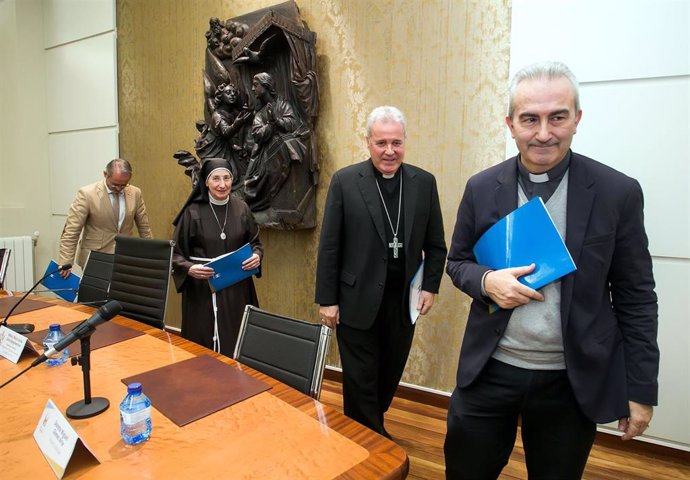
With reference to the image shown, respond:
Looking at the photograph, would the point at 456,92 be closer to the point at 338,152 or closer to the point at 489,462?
the point at 338,152

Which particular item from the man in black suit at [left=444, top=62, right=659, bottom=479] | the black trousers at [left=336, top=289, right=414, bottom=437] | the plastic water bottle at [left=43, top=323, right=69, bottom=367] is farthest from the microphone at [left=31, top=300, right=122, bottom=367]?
the black trousers at [left=336, top=289, right=414, bottom=437]

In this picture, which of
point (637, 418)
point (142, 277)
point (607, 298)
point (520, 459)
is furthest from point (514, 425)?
point (142, 277)

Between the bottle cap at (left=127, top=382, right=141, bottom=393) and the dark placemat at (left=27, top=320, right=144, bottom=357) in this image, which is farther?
the dark placemat at (left=27, top=320, right=144, bottom=357)

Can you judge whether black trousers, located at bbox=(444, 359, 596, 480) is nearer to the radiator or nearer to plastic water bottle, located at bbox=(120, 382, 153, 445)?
plastic water bottle, located at bbox=(120, 382, 153, 445)

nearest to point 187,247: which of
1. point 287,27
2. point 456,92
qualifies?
point 287,27

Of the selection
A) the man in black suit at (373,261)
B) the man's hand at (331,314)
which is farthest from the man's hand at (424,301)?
the man's hand at (331,314)

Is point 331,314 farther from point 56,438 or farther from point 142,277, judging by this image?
point 56,438

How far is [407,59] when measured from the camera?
2.86 metres

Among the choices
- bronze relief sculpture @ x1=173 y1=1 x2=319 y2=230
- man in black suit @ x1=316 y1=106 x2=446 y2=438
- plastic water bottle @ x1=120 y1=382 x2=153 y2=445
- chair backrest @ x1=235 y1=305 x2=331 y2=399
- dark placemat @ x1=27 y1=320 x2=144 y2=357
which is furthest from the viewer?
bronze relief sculpture @ x1=173 y1=1 x2=319 y2=230

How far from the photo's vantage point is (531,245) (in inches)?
46.2

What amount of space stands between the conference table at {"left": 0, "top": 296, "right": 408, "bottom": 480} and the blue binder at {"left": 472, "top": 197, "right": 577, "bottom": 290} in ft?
1.83

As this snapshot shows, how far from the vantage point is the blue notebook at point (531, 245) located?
111 cm

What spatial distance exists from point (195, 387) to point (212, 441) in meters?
0.32

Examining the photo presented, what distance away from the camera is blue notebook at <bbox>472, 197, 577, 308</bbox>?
1.11 metres
